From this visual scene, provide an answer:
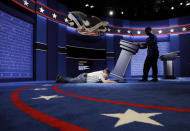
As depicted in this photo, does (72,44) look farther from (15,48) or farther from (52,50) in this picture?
(15,48)

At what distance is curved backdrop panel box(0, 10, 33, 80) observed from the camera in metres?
4.36

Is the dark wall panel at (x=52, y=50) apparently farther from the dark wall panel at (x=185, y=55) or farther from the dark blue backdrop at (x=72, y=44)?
the dark wall panel at (x=185, y=55)

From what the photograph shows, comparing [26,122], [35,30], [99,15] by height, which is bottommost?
[26,122]

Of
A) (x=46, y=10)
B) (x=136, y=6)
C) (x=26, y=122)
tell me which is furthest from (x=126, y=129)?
(x=136, y=6)

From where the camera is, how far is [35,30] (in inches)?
222

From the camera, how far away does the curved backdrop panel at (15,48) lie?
4.36m

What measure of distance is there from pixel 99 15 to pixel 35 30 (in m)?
4.65

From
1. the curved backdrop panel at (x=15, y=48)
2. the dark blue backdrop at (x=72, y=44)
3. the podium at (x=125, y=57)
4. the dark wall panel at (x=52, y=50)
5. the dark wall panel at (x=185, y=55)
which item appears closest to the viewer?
the podium at (x=125, y=57)

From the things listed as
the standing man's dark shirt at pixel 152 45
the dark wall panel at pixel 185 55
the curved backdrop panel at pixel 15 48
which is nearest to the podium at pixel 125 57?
the standing man's dark shirt at pixel 152 45

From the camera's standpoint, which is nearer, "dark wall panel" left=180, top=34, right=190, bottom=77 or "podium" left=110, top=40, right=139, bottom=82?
"podium" left=110, top=40, right=139, bottom=82

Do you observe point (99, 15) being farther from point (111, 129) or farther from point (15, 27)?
point (111, 129)

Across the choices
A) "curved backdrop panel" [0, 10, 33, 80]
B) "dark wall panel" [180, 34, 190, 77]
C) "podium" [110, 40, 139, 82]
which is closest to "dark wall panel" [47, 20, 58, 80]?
"curved backdrop panel" [0, 10, 33, 80]

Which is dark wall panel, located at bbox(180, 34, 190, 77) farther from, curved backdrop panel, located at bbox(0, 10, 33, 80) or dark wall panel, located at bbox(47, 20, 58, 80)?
curved backdrop panel, located at bbox(0, 10, 33, 80)

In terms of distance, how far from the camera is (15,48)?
15.8ft
